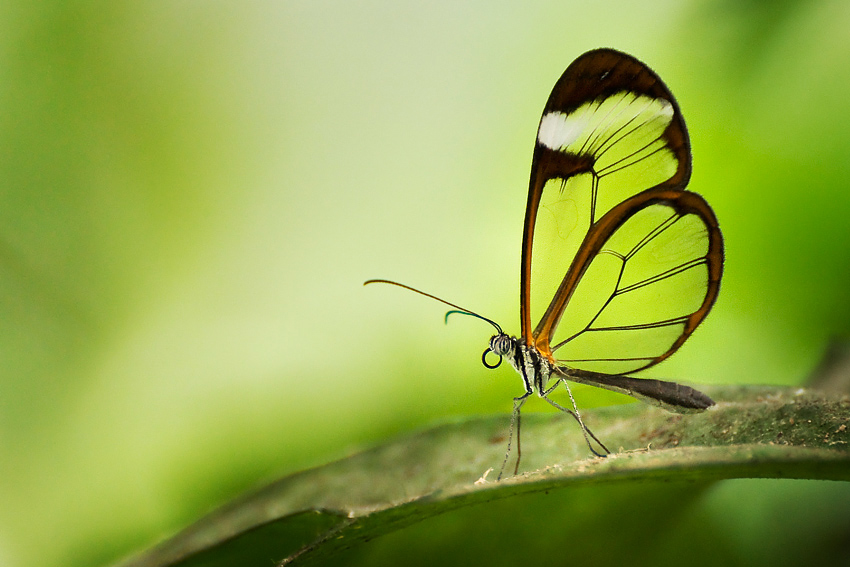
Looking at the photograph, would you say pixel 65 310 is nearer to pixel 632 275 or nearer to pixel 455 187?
pixel 455 187

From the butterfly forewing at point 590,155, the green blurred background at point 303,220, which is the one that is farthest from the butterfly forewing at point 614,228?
the green blurred background at point 303,220

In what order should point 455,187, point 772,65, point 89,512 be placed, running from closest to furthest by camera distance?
point 89,512 → point 772,65 → point 455,187

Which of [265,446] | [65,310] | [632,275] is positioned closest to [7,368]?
[65,310]

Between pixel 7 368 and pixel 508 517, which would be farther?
pixel 7 368

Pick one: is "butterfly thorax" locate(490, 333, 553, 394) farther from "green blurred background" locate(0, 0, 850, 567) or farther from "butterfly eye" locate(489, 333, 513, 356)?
"green blurred background" locate(0, 0, 850, 567)

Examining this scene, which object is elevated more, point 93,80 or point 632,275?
point 93,80

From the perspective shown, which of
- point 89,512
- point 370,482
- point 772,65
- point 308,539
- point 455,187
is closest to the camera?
point 308,539

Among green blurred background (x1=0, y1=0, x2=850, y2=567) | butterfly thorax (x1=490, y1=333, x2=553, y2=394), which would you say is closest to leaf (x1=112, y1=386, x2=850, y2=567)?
butterfly thorax (x1=490, y1=333, x2=553, y2=394)

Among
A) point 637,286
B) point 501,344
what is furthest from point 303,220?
point 637,286
